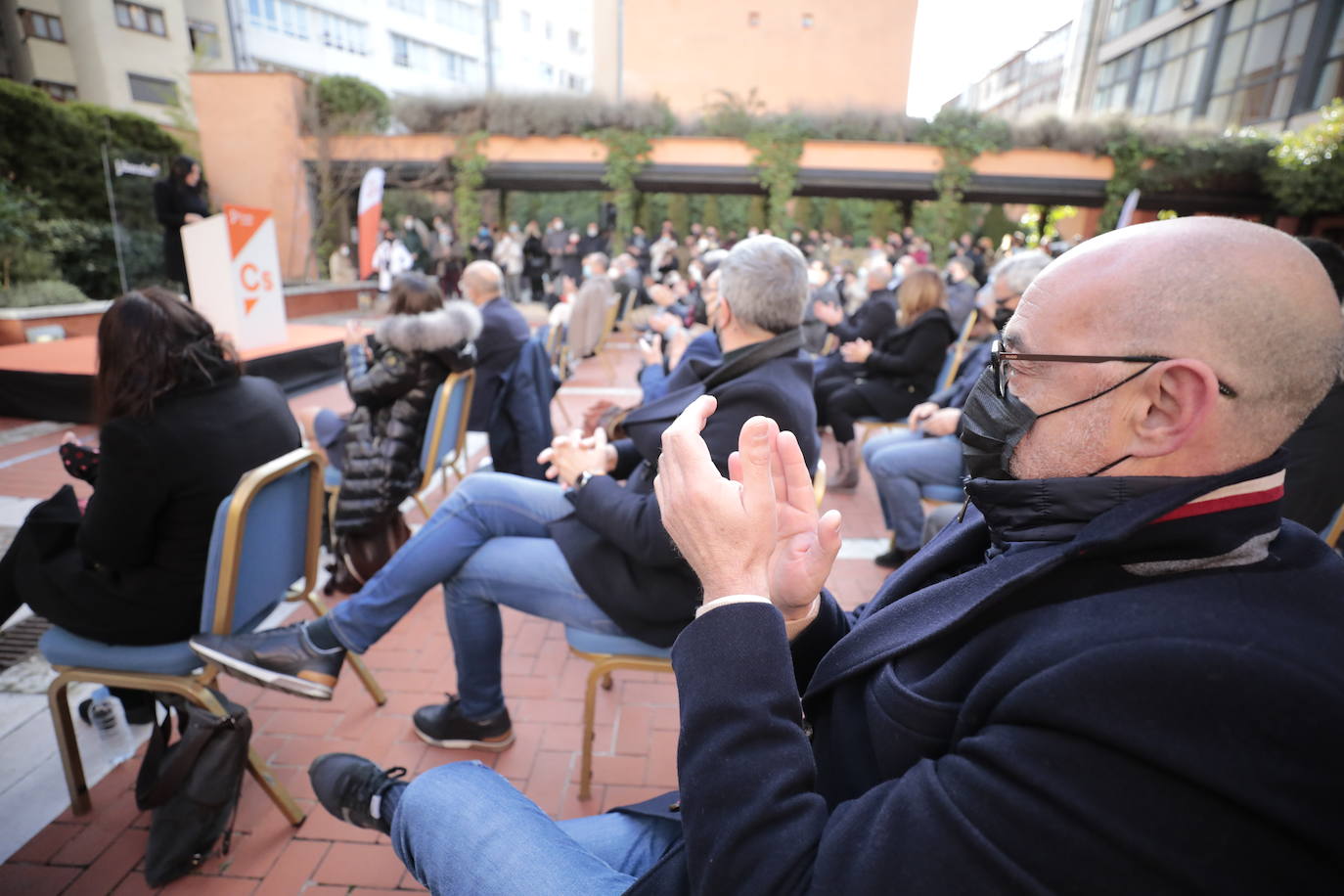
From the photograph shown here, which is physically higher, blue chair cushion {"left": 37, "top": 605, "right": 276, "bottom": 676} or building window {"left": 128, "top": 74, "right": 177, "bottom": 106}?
building window {"left": 128, "top": 74, "right": 177, "bottom": 106}

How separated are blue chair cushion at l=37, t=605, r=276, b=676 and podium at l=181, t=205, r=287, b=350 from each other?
14.7ft

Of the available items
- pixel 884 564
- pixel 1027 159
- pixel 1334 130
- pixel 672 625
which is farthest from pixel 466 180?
pixel 1334 130

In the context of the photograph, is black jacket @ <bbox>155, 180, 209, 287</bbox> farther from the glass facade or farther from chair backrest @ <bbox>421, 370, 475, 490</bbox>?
the glass facade

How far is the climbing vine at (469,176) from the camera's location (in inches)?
601

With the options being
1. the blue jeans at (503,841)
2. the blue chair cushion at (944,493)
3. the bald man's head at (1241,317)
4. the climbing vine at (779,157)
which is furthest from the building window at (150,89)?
the bald man's head at (1241,317)

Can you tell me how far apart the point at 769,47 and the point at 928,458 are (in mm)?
26944

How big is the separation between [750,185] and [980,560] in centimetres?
1616

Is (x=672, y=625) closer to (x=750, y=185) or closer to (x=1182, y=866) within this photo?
(x=1182, y=866)

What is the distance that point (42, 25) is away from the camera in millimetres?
19047

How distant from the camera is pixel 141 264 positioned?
1119cm

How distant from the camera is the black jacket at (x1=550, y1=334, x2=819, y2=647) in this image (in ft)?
5.86

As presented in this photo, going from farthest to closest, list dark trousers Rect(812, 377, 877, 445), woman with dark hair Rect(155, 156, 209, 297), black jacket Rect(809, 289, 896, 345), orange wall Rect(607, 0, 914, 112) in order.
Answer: orange wall Rect(607, 0, 914, 112), woman with dark hair Rect(155, 156, 209, 297), black jacket Rect(809, 289, 896, 345), dark trousers Rect(812, 377, 877, 445)

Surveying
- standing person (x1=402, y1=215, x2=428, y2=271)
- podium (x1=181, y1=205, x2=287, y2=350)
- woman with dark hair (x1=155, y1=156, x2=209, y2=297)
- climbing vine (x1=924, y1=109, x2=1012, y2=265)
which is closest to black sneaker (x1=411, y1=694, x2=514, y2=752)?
podium (x1=181, y1=205, x2=287, y2=350)

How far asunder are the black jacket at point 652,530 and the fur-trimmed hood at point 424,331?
1.49 meters
